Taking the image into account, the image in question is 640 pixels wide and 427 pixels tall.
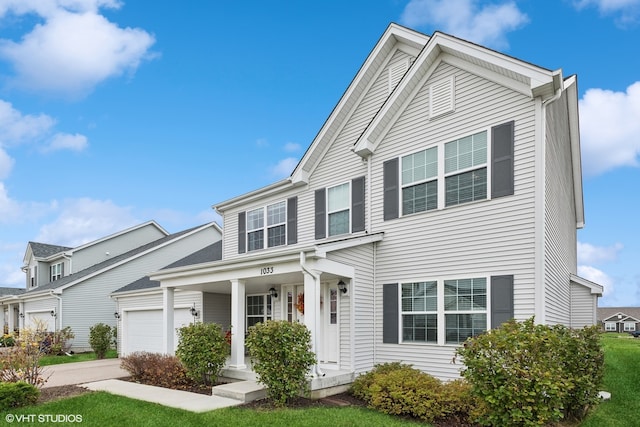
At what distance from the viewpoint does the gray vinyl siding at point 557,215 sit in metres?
9.23

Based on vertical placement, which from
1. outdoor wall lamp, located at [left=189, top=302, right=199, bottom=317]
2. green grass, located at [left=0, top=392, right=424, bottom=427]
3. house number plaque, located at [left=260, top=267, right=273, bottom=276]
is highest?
house number plaque, located at [left=260, top=267, right=273, bottom=276]

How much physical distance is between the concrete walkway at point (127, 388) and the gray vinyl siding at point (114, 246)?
43.3 ft

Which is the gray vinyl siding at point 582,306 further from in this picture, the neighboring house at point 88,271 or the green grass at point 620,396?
the neighboring house at point 88,271

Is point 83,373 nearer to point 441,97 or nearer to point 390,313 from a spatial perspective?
point 390,313

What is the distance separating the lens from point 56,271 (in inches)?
1137

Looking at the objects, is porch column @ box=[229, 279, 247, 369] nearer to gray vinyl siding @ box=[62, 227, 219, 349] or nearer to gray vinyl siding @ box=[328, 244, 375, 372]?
gray vinyl siding @ box=[328, 244, 375, 372]

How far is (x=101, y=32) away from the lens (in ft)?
41.4

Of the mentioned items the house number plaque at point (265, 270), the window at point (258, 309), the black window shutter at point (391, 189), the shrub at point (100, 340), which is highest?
the black window shutter at point (391, 189)

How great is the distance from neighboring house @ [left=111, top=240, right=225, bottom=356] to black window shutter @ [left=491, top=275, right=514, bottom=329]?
34.5 feet

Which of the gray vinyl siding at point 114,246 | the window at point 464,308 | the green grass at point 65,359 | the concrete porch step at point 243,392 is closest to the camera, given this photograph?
the concrete porch step at point 243,392

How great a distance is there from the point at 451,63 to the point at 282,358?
303 inches

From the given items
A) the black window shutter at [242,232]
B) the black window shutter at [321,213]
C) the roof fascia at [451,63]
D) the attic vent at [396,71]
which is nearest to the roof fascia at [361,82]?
the attic vent at [396,71]

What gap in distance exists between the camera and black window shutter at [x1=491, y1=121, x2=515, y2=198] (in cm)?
912

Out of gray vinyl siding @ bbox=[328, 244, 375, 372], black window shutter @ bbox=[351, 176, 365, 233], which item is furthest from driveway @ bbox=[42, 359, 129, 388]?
black window shutter @ bbox=[351, 176, 365, 233]
